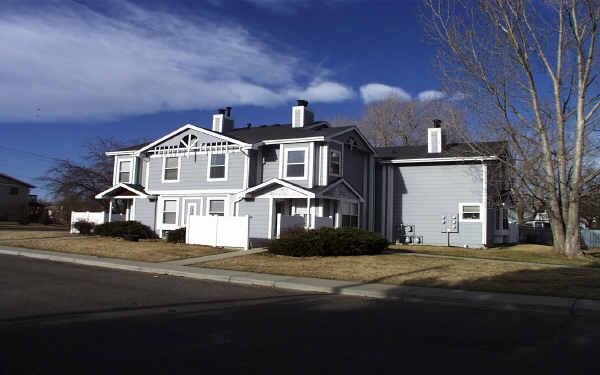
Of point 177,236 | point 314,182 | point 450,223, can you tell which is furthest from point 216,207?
point 450,223

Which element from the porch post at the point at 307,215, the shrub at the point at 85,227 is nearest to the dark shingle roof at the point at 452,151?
the porch post at the point at 307,215

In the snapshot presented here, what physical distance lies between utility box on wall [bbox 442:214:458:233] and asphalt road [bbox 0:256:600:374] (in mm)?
16773

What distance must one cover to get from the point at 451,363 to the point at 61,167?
4476 centimetres

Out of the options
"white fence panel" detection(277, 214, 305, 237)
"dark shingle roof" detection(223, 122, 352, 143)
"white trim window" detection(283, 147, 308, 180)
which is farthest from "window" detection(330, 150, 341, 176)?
"white fence panel" detection(277, 214, 305, 237)

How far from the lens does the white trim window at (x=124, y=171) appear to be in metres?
30.4

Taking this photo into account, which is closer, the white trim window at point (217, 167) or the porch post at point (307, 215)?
the porch post at point (307, 215)

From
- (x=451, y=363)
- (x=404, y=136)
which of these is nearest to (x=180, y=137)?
(x=451, y=363)

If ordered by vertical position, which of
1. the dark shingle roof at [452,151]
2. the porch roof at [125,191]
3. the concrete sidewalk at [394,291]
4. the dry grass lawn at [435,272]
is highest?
the dark shingle roof at [452,151]

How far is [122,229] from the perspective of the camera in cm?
2550

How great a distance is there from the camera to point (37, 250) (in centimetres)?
1983

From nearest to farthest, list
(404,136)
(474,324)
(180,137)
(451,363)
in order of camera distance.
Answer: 1. (451,363)
2. (474,324)
3. (180,137)
4. (404,136)

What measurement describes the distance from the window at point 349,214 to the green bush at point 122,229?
35.0 ft

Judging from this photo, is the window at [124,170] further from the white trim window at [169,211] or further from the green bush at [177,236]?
the green bush at [177,236]

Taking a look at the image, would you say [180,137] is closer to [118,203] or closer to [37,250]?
[37,250]
